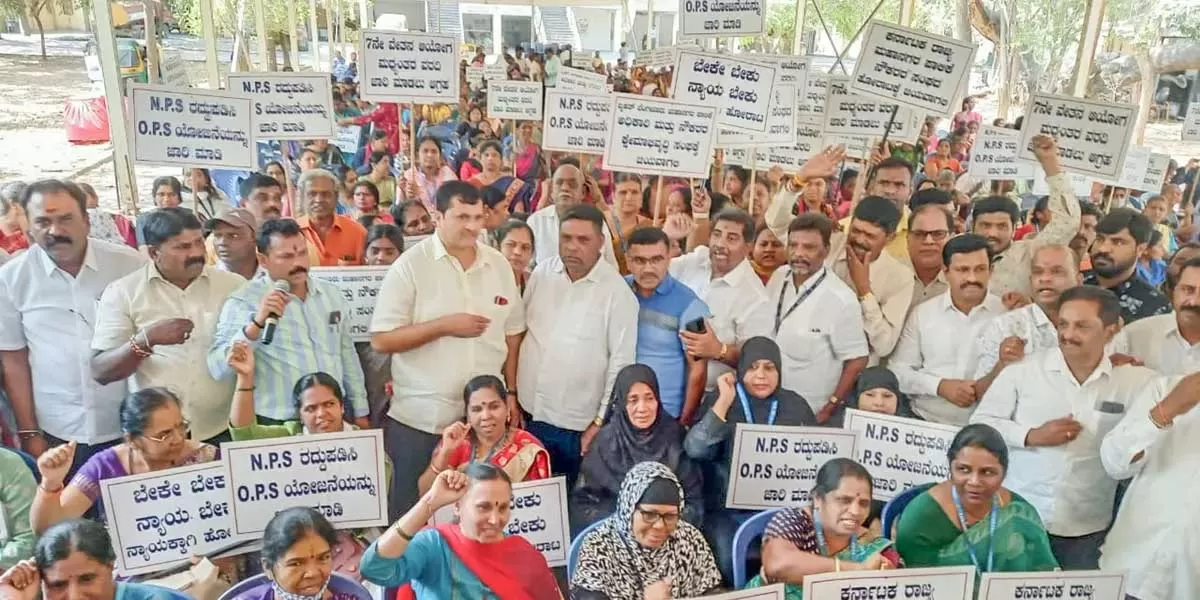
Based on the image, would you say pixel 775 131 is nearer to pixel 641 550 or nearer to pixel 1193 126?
pixel 641 550

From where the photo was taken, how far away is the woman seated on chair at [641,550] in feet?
8.21

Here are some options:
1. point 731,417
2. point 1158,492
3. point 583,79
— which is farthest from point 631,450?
point 583,79

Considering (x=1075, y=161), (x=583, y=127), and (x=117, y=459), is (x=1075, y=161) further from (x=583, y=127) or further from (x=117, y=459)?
(x=117, y=459)

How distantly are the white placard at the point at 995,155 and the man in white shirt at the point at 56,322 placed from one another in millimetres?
4906

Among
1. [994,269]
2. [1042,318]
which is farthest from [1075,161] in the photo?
[1042,318]

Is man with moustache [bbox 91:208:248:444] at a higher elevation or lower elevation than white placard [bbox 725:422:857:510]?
higher

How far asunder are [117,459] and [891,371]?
268 cm

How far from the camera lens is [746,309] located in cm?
350

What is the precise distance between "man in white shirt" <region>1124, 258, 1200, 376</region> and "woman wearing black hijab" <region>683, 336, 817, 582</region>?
120 centimetres

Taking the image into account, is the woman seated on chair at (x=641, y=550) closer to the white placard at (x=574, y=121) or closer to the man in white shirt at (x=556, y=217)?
the man in white shirt at (x=556, y=217)

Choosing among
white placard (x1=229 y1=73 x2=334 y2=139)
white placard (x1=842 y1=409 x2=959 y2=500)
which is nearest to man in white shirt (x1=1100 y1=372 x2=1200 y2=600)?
white placard (x1=842 y1=409 x2=959 y2=500)

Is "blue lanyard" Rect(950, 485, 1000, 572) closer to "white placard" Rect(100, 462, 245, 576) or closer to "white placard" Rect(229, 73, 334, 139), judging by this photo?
"white placard" Rect(100, 462, 245, 576)

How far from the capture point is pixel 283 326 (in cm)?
298

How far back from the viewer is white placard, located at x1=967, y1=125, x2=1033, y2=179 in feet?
18.5
